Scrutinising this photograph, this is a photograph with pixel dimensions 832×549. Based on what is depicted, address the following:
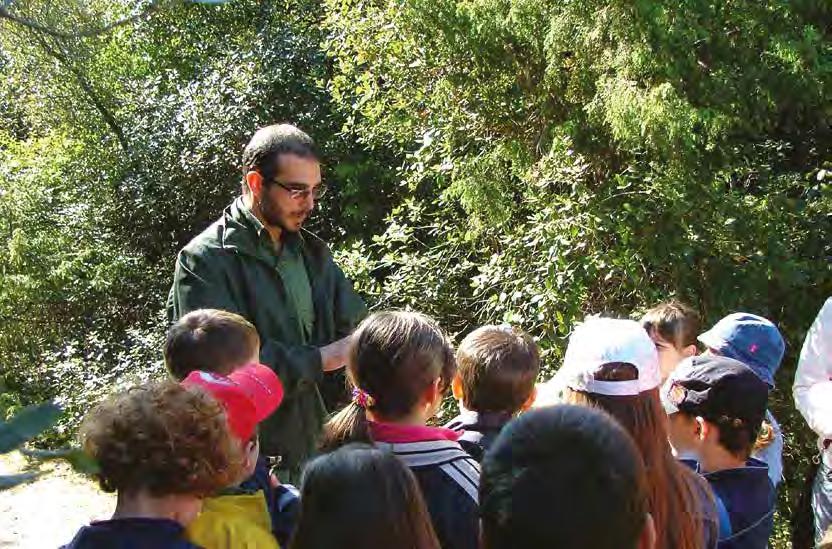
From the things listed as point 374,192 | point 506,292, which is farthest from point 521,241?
point 374,192

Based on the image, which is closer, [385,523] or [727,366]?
[385,523]

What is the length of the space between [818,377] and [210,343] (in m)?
2.09

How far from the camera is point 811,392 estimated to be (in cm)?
330

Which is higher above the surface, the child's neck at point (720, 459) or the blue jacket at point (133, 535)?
the blue jacket at point (133, 535)

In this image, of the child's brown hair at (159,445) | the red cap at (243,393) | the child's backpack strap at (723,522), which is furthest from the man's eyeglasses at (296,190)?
the child's backpack strap at (723,522)

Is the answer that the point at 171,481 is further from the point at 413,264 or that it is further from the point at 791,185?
the point at 413,264

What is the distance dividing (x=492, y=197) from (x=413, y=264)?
98 centimetres

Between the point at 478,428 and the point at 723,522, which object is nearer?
the point at 723,522

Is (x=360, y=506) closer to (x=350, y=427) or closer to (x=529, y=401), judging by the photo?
(x=350, y=427)

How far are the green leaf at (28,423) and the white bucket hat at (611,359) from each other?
1637 mm

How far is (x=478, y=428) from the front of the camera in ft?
9.01

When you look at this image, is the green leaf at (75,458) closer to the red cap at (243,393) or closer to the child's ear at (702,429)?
the red cap at (243,393)

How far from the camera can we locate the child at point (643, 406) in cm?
220

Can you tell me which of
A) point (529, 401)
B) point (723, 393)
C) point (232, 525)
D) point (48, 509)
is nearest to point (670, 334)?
point (529, 401)
